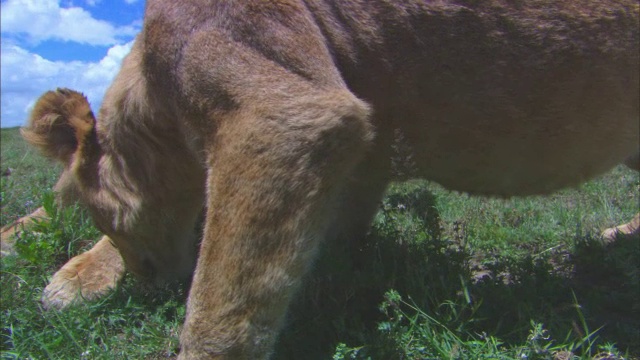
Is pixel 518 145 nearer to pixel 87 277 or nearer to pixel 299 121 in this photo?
pixel 299 121

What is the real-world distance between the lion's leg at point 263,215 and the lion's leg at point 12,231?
2205 millimetres

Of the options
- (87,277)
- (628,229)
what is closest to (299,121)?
(87,277)

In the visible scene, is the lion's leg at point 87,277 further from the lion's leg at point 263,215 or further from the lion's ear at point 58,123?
the lion's leg at point 263,215

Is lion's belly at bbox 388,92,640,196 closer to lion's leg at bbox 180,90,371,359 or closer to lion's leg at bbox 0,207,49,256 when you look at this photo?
lion's leg at bbox 180,90,371,359

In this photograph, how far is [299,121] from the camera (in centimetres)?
207

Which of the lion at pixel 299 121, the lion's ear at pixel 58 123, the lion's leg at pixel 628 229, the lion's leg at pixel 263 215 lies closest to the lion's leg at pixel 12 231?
the lion at pixel 299 121

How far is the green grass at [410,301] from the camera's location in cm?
244

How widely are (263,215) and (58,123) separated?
5.36 ft

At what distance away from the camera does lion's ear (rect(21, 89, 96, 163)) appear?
3.09 meters

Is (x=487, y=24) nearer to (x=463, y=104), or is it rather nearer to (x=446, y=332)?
(x=463, y=104)

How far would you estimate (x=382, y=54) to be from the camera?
97.0 inches

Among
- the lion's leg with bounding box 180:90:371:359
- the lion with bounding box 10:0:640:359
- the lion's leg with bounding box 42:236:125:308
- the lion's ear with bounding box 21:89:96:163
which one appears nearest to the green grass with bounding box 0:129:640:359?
the lion's leg with bounding box 42:236:125:308

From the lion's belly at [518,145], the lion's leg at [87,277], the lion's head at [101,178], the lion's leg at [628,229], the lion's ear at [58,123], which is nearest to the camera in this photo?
the lion's belly at [518,145]

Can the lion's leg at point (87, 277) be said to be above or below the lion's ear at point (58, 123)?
below
